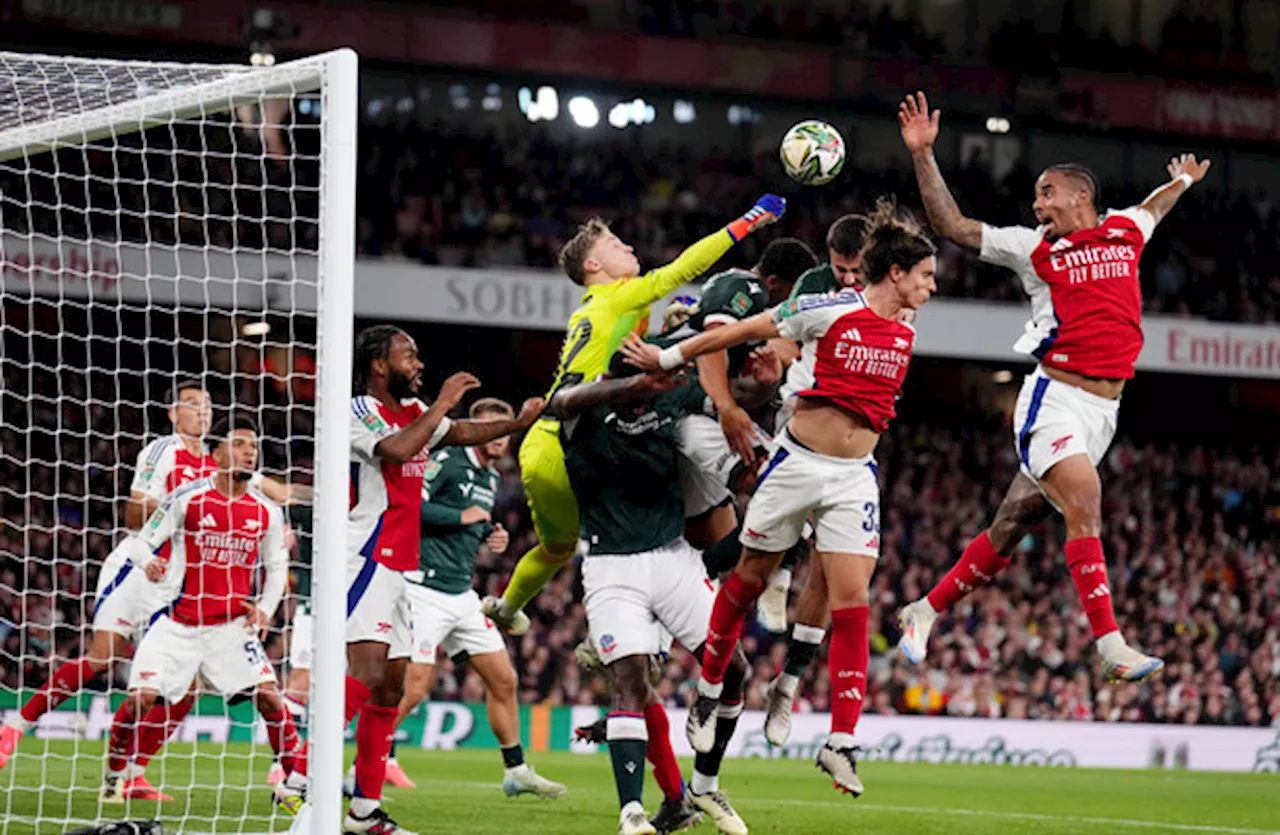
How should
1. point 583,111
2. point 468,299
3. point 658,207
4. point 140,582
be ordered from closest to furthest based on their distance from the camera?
point 140,582 → point 468,299 → point 658,207 → point 583,111

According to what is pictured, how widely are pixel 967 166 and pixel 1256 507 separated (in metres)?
7.53

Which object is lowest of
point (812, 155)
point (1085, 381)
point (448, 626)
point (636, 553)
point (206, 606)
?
point (448, 626)

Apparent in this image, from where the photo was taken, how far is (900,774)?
54.3 ft

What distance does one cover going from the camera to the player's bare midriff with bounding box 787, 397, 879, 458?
750cm

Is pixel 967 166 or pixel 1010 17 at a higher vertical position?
pixel 1010 17

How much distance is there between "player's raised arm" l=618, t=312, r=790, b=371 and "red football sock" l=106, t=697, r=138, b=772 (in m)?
4.23

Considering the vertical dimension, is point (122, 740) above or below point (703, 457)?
below

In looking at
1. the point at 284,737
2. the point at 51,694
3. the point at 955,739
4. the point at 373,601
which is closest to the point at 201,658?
the point at 284,737

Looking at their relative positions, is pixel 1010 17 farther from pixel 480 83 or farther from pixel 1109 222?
pixel 1109 222

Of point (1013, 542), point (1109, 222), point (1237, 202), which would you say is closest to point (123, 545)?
point (1013, 542)

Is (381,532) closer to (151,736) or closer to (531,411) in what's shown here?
(531,411)

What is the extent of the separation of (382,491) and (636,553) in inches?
51.3

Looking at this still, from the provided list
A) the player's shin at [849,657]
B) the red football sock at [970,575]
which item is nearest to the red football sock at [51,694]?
the player's shin at [849,657]

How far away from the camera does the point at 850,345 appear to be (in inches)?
291
